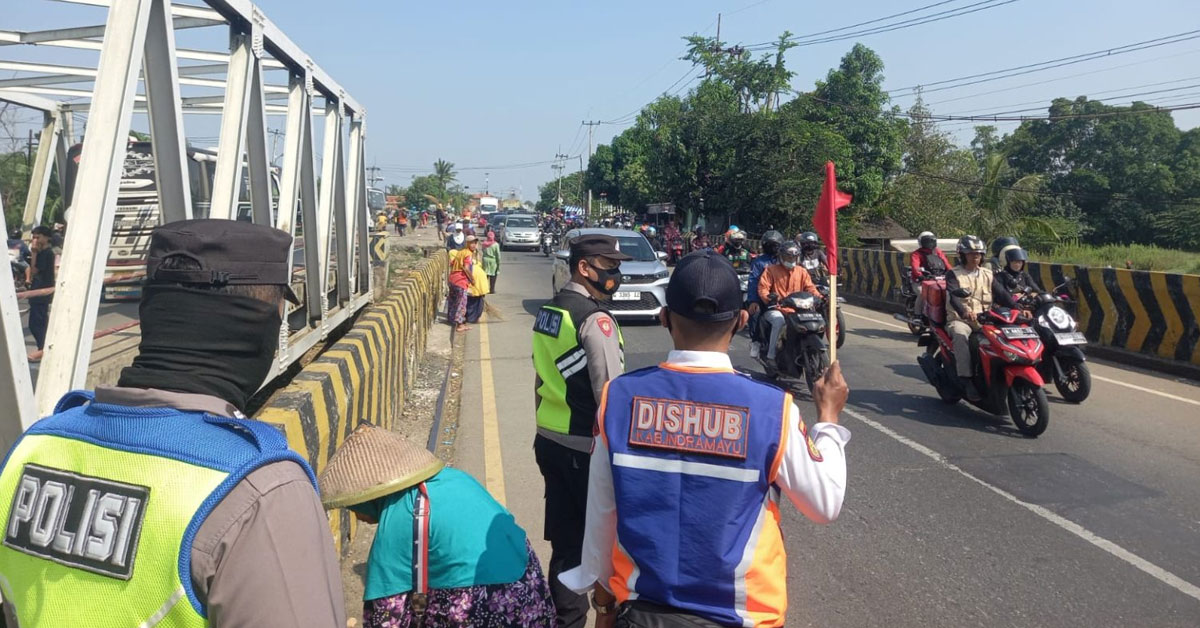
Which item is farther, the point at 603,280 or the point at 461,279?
the point at 461,279

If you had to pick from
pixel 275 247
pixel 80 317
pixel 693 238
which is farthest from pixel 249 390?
pixel 693 238

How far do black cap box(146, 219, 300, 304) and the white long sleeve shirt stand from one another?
882 millimetres

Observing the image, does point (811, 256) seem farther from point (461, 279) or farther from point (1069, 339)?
point (461, 279)

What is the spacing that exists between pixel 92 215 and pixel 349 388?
2.02 metres

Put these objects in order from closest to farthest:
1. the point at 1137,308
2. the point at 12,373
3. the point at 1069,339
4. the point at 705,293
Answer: the point at 705,293, the point at 12,373, the point at 1069,339, the point at 1137,308

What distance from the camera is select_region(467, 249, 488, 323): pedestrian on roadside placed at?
1324cm

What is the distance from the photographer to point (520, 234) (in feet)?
121

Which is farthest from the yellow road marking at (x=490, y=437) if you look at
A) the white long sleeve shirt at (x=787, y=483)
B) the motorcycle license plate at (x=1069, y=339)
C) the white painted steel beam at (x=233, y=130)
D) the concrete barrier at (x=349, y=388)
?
the motorcycle license plate at (x=1069, y=339)

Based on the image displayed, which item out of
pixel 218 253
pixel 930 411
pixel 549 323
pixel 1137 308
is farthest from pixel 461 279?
pixel 218 253

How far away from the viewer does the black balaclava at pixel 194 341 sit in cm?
147

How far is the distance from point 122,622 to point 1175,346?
11679 millimetres

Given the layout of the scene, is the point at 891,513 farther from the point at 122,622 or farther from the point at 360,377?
the point at 122,622

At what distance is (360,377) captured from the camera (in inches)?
205

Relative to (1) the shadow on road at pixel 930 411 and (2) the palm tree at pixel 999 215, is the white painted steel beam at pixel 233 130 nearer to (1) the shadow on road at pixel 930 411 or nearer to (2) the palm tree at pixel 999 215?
(1) the shadow on road at pixel 930 411
